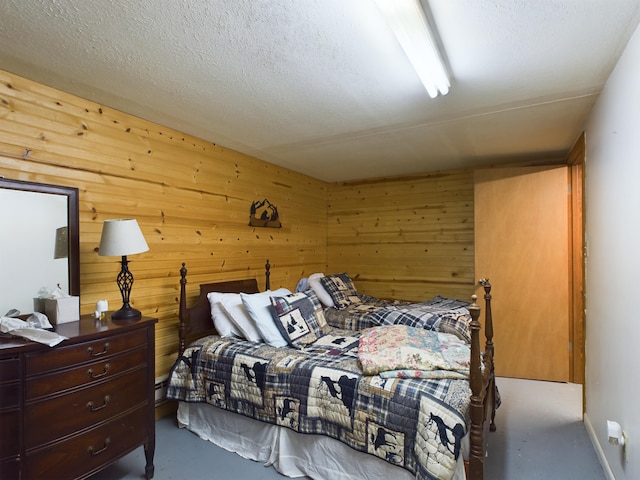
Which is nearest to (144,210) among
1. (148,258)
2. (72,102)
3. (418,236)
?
(148,258)

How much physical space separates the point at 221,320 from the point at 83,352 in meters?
1.18


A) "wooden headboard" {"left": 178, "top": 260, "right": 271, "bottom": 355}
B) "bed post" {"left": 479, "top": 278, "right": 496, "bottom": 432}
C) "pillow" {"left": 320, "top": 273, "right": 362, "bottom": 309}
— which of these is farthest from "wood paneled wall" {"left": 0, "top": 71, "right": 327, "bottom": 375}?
"bed post" {"left": 479, "top": 278, "right": 496, "bottom": 432}

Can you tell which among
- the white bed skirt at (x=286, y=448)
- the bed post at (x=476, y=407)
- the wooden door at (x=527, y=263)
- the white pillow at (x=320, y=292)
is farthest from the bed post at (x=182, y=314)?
the wooden door at (x=527, y=263)

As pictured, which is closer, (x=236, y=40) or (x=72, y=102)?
(x=236, y=40)

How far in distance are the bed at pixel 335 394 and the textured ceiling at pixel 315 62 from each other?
127 cm

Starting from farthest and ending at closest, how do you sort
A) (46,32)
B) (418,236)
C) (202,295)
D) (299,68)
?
(418,236)
(202,295)
(299,68)
(46,32)

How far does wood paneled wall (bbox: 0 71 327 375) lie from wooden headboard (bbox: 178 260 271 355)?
0.37 feet

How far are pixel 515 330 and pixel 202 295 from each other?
318 centimetres

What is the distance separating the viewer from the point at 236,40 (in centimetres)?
169

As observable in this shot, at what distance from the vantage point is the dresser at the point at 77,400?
1.56 meters

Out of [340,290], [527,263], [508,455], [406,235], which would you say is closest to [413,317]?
[340,290]

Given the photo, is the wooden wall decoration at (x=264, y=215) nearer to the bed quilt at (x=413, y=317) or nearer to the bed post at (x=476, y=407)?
the bed quilt at (x=413, y=317)

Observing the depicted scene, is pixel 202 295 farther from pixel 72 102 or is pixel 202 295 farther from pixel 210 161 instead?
pixel 72 102

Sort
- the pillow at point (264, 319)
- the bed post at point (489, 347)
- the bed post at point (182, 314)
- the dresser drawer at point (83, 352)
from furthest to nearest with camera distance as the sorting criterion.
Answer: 1. the bed post at point (182, 314)
2. the pillow at point (264, 319)
3. the bed post at point (489, 347)
4. the dresser drawer at point (83, 352)
